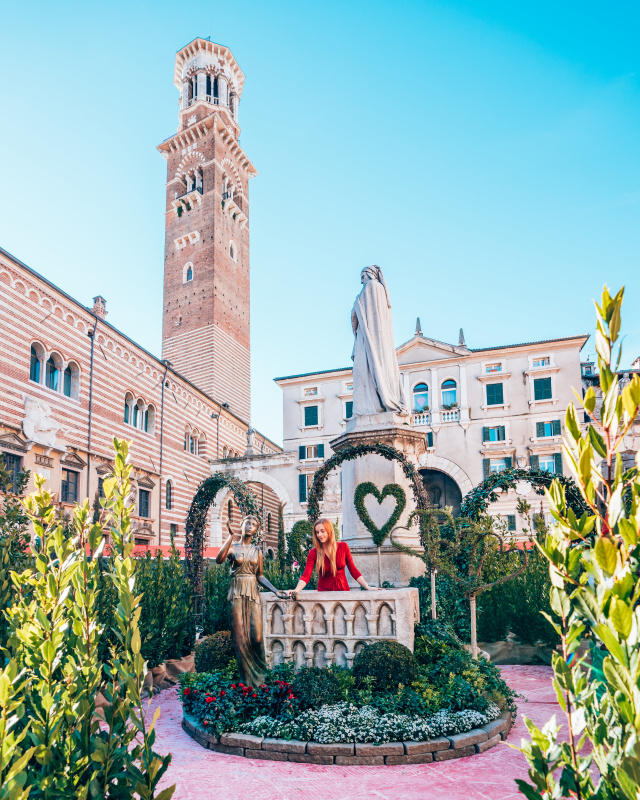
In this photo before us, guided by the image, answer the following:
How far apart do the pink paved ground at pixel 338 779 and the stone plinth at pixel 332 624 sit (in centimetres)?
167

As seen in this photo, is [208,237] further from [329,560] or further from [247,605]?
[247,605]

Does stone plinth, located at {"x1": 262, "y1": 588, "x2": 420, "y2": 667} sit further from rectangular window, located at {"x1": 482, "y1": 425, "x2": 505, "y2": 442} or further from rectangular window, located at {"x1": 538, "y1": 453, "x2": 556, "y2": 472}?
rectangular window, located at {"x1": 482, "y1": 425, "x2": 505, "y2": 442}

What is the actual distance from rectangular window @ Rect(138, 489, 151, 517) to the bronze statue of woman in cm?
2319

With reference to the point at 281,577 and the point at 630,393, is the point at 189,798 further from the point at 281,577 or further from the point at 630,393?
the point at 281,577

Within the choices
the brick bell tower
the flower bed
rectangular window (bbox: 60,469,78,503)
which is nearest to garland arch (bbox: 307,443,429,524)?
the flower bed

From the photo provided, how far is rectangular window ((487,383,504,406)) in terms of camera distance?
122 ft

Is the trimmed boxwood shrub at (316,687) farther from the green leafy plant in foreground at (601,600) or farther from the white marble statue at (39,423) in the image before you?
the white marble statue at (39,423)

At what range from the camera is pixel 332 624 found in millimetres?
7750


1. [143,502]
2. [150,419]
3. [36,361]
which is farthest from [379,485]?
[150,419]

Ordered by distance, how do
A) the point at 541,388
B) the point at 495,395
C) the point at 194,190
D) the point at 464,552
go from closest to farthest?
the point at 464,552 → the point at 541,388 → the point at 495,395 → the point at 194,190

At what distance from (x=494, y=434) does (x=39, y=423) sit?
996 inches

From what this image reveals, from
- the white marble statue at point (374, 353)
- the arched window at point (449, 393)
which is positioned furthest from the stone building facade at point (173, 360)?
the arched window at point (449, 393)

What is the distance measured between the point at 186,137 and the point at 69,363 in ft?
120

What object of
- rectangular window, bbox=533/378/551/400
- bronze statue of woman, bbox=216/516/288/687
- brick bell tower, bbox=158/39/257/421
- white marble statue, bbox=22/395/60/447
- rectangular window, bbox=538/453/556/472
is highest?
brick bell tower, bbox=158/39/257/421
